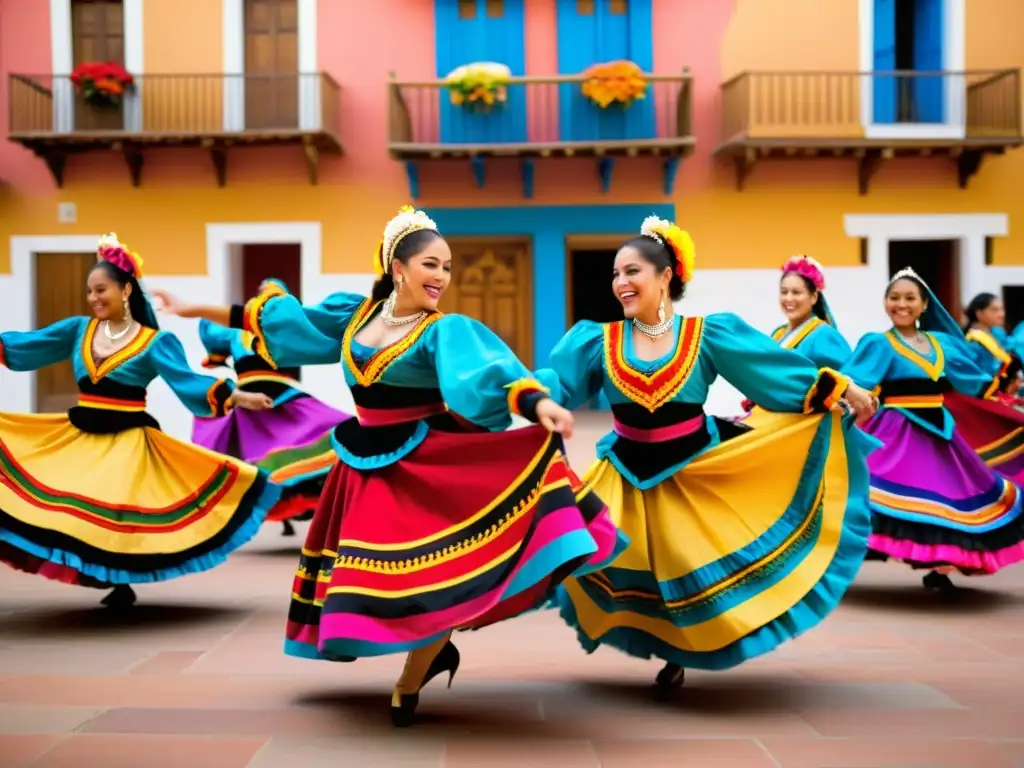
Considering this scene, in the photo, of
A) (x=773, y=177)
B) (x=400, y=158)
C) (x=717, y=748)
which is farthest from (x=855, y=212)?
(x=717, y=748)

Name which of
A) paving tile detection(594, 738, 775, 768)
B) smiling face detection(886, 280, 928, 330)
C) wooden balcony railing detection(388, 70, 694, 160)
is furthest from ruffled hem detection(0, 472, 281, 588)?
wooden balcony railing detection(388, 70, 694, 160)

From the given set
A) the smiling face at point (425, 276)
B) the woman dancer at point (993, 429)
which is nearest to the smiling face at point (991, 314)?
the woman dancer at point (993, 429)

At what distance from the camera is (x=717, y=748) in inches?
138

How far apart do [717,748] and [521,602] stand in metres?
0.71

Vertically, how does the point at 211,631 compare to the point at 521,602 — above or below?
below

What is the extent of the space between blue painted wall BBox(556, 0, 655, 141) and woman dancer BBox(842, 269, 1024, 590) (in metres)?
8.62

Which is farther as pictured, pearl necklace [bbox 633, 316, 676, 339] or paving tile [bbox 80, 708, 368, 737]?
pearl necklace [bbox 633, 316, 676, 339]

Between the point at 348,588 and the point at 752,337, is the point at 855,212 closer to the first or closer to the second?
the point at 752,337

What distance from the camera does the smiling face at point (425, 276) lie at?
389cm

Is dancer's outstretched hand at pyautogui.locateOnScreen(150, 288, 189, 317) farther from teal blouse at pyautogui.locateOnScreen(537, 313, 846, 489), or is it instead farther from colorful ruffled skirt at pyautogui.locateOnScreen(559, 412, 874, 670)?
colorful ruffled skirt at pyautogui.locateOnScreen(559, 412, 874, 670)

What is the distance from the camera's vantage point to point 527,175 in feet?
48.0

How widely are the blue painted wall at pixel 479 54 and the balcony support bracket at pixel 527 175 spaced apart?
0.32 meters

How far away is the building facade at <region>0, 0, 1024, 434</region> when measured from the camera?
14.6 m

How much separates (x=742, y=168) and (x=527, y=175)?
8.49 feet
